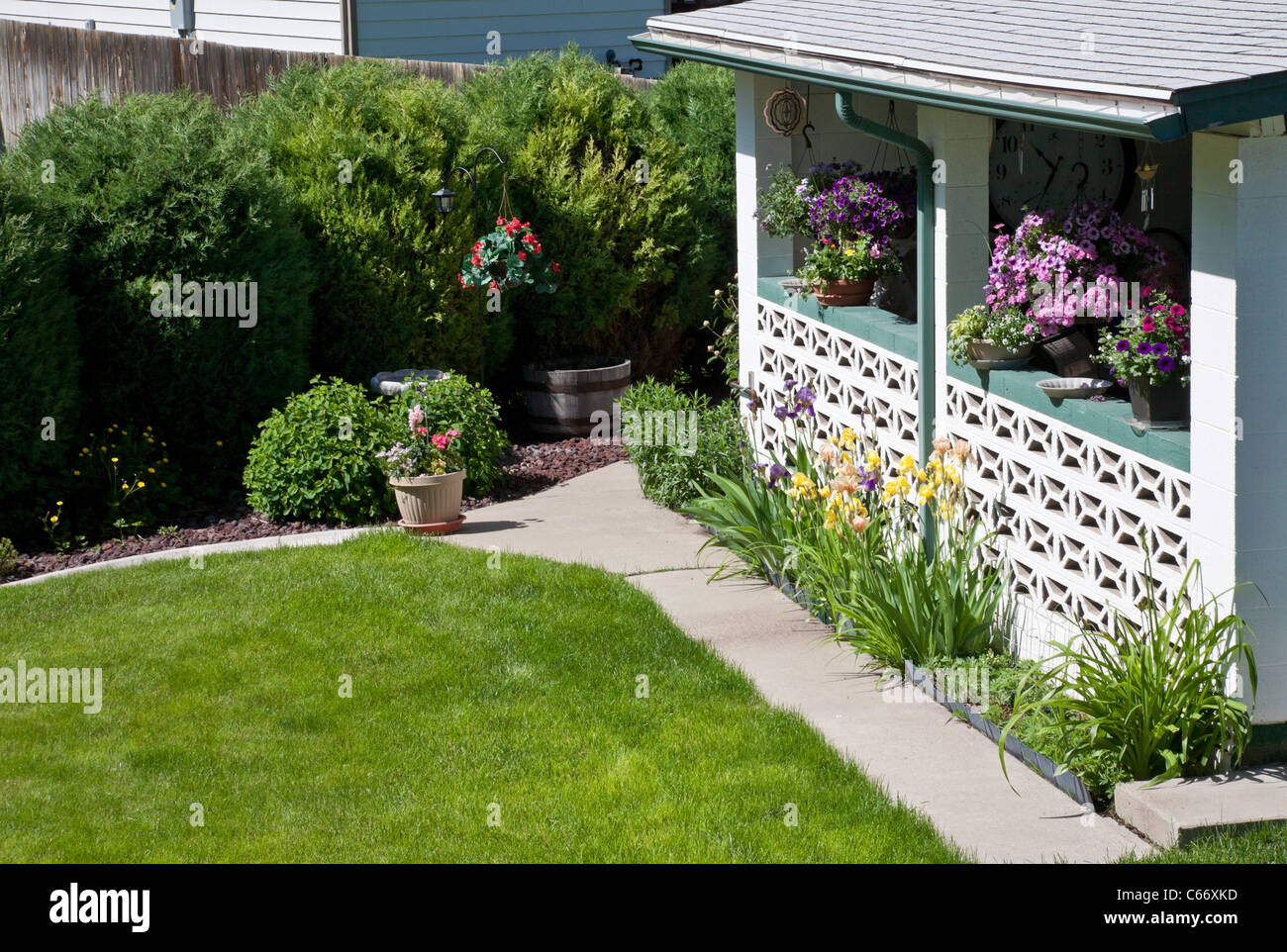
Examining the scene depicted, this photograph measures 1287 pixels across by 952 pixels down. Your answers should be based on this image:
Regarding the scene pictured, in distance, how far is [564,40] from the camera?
671 inches

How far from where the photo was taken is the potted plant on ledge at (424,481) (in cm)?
916

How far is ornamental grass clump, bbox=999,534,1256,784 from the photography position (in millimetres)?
5191

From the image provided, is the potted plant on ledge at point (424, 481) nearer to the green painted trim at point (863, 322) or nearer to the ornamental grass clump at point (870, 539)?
the ornamental grass clump at point (870, 539)

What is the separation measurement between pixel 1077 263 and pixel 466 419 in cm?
468

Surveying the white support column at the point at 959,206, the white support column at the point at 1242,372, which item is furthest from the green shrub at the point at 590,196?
the white support column at the point at 1242,372

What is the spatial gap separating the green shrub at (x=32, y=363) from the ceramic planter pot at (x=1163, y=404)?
6324 millimetres

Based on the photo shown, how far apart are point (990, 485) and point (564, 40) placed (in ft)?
38.3

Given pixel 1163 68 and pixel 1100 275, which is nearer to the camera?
pixel 1163 68

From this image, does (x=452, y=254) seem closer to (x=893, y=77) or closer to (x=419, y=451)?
(x=419, y=451)

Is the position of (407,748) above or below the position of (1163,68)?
below
